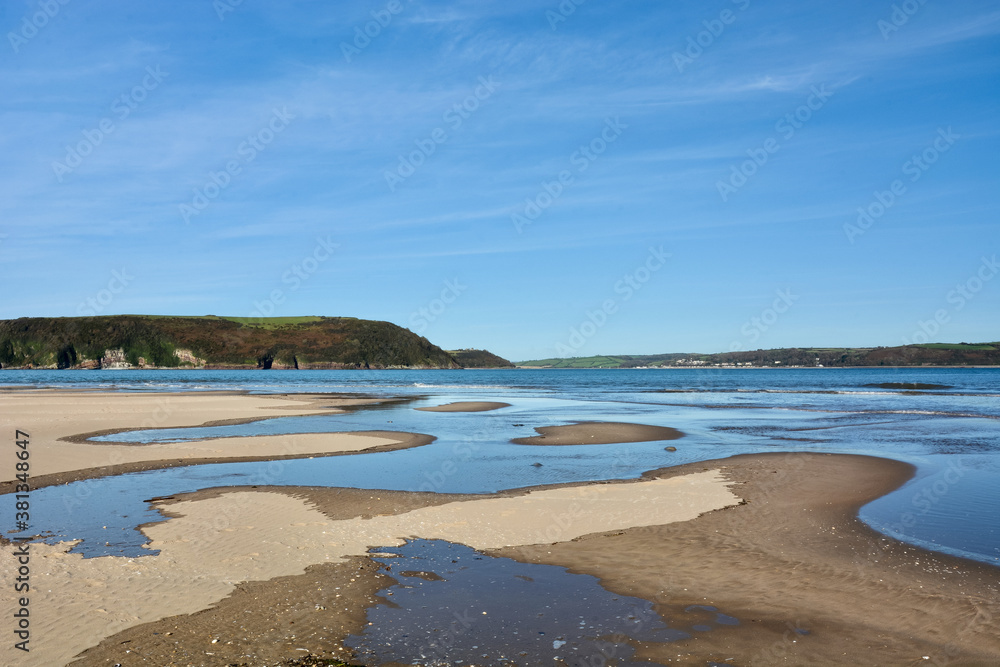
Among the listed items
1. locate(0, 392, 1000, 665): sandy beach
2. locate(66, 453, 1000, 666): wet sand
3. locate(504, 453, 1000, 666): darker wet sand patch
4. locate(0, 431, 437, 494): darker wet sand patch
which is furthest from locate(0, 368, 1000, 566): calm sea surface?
locate(66, 453, 1000, 666): wet sand

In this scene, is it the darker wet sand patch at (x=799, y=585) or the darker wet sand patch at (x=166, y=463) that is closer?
the darker wet sand patch at (x=799, y=585)

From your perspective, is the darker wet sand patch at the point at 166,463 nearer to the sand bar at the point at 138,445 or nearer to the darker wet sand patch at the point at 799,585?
the sand bar at the point at 138,445

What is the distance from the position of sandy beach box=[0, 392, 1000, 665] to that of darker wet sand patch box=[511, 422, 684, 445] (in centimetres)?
1138

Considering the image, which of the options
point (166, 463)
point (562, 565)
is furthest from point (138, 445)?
point (562, 565)

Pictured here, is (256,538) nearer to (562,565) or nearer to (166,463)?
(562,565)

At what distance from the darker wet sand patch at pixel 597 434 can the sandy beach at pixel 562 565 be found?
11.4 meters

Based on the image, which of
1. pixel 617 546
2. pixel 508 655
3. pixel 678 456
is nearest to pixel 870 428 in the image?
pixel 678 456

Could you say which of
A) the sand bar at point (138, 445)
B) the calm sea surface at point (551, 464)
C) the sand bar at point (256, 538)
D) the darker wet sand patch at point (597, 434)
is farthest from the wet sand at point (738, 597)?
the darker wet sand patch at point (597, 434)

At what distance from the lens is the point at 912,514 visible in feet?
49.6

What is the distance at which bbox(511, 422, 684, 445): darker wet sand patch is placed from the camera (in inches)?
1193

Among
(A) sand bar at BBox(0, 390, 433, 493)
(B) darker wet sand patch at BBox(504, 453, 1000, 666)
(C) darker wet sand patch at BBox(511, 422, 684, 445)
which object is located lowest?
(C) darker wet sand patch at BBox(511, 422, 684, 445)

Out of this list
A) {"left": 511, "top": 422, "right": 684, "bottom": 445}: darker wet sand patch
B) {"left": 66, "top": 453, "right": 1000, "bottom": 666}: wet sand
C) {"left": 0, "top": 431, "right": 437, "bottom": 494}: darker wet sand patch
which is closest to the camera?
{"left": 66, "top": 453, "right": 1000, "bottom": 666}: wet sand

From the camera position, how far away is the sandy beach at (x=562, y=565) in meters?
7.78

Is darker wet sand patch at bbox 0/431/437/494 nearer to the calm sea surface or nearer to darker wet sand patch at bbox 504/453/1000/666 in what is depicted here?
the calm sea surface
